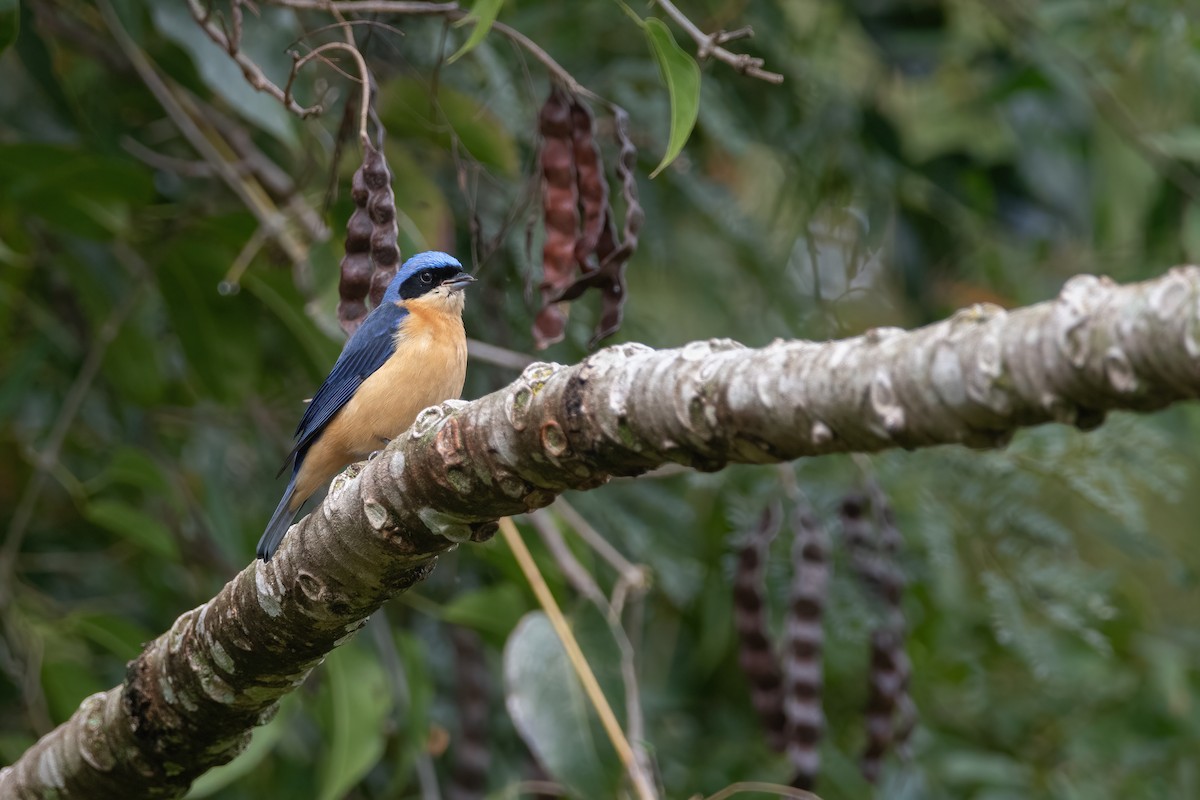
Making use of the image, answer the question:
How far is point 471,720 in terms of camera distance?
496cm

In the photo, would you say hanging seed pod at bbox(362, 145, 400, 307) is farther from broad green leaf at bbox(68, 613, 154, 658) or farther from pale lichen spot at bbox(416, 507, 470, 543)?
broad green leaf at bbox(68, 613, 154, 658)

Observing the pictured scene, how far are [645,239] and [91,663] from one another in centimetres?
283

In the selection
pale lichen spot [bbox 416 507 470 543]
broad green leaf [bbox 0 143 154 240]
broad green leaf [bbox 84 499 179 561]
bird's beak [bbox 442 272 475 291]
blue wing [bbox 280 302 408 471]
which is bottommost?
broad green leaf [bbox 84 499 179 561]

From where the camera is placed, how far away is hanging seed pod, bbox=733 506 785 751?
443cm

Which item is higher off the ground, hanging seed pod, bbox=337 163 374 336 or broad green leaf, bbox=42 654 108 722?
hanging seed pod, bbox=337 163 374 336

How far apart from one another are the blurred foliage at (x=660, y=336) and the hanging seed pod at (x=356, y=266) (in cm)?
77

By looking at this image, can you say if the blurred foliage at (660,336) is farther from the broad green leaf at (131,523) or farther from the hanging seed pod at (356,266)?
the hanging seed pod at (356,266)

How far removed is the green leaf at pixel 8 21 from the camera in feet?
10.9

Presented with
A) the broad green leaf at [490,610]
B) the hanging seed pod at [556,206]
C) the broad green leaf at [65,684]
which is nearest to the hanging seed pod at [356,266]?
the hanging seed pod at [556,206]

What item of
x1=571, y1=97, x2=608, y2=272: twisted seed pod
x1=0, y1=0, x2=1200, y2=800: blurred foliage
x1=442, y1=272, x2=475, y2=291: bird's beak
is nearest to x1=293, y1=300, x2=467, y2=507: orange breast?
x1=442, y1=272, x2=475, y2=291: bird's beak

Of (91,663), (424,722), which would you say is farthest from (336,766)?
(91,663)

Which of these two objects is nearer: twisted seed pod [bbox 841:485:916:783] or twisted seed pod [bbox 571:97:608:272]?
twisted seed pod [bbox 571:97:608:272]

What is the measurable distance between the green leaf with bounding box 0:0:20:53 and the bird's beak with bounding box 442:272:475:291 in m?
1.42

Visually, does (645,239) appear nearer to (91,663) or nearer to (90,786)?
(91,663)
